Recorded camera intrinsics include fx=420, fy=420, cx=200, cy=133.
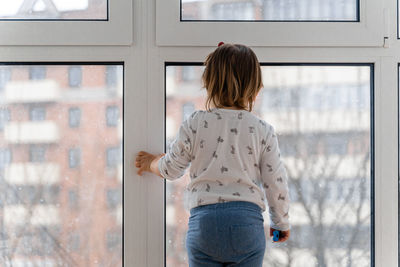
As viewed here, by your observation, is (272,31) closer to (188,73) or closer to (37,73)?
(188,73)

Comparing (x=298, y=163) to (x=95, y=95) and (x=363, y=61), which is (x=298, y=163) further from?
(x=95, y=95)

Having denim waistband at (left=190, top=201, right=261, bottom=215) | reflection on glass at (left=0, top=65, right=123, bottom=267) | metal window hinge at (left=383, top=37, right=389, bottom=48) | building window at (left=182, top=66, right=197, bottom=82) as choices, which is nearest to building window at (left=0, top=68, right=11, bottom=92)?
reflection on glass at (left=0, top=65, right=123, bottom=267)

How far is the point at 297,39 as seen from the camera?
119 centimetres

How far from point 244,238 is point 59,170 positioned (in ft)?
1.88

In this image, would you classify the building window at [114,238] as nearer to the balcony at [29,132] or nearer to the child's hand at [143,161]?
the child's hand at [143,161]

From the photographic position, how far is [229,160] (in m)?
1.01

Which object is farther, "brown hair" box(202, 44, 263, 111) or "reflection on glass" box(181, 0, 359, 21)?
"reflection on glass" box(181, 0, 359, 21)

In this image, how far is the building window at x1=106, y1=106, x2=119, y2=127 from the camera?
1210mm

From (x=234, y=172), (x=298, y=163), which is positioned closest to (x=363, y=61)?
(x=298, y=163)

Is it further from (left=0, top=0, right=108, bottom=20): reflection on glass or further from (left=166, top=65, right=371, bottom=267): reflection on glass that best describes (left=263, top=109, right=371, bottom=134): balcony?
(left=0, top=0, right=108, bottom=20): reflection on glass

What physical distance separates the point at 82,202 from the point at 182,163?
1.19 feet

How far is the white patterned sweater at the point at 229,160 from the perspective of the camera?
1.01 metres

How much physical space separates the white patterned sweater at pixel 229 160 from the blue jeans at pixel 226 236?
24 mm

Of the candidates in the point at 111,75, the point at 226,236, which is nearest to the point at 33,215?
the point at 111,75
